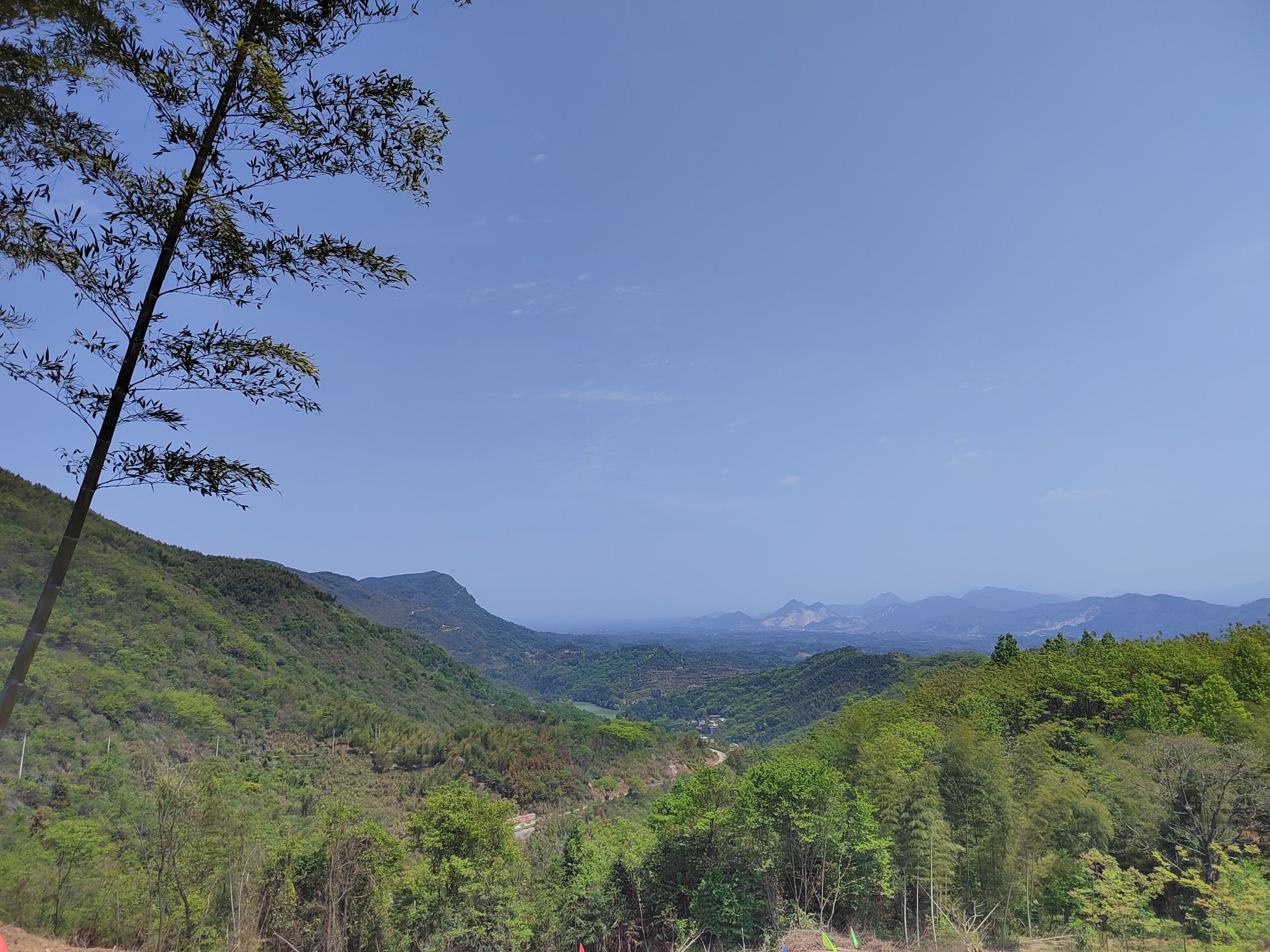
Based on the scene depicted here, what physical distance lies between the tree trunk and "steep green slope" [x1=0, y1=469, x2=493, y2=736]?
531 centimetres

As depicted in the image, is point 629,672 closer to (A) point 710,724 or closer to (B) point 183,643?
(A) point 710,724

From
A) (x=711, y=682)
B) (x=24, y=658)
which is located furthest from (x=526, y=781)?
(x=711, y=682)

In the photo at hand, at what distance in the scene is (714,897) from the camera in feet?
50.5

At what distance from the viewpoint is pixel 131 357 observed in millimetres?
3602

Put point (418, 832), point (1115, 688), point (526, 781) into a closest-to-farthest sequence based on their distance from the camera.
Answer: point (418, 832) → point (1115, 688) → point (526, 781)

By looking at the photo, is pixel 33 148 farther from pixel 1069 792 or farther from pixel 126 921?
pixel 1069 792

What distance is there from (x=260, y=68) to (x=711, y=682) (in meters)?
154

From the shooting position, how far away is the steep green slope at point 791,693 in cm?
8575

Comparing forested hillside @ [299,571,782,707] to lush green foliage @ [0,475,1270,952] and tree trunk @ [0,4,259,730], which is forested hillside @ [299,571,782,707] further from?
tree trunk @ [0,4,259,730]

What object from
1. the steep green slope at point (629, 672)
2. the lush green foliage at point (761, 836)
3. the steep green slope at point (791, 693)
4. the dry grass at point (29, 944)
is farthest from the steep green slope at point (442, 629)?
the dry grass at point (29, 944)

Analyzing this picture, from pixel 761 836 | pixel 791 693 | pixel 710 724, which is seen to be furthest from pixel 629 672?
pixel 761 836

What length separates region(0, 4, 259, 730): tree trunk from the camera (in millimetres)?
3428

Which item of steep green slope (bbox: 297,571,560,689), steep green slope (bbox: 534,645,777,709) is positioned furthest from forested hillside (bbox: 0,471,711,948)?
steep green slope (bbox: 297,571,560,689)

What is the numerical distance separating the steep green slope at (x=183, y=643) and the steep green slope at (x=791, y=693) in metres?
51.9
